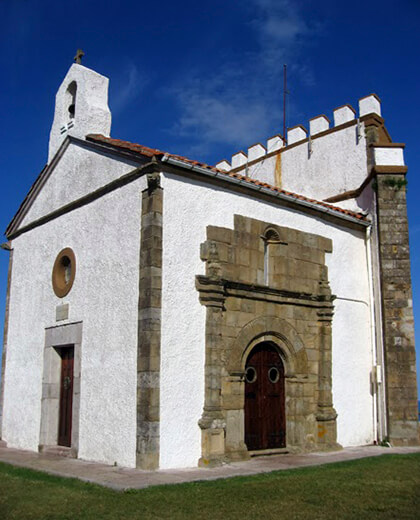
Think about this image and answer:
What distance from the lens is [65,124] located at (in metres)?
12.9

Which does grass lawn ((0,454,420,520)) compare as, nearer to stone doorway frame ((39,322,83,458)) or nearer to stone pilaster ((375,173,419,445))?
stone doorway frame ((39,322,83,458))

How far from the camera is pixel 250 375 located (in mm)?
10664

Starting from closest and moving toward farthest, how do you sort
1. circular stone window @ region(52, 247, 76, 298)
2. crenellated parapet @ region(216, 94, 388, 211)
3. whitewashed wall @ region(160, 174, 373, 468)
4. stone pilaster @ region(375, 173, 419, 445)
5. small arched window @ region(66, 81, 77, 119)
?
whitewashed wall @ region(160, 174, 373, 468)
circular stone window @ region(52, 247, 76, 298)
stone pilaster @ region(375, 173, 419, 445)
small arched window @ region(66, 81, 77, 119)
crenellated parapet @ region(216, 94, 388, 211)

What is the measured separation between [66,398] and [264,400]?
388cm

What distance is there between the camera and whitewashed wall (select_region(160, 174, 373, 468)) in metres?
9.08

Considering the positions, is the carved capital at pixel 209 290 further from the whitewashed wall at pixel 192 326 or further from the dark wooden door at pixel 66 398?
the dark wooden door at pixel 66 398

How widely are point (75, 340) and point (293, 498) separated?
551 cm

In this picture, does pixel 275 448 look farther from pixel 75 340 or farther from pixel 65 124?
pixel 65 124

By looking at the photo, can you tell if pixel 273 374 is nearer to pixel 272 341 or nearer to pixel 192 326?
pixel 272 341

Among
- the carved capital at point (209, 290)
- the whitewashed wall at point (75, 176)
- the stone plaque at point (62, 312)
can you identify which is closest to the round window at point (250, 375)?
the carved capital at point (209, 290)

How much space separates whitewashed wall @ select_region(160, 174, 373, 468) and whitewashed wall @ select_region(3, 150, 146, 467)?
1.79 ft

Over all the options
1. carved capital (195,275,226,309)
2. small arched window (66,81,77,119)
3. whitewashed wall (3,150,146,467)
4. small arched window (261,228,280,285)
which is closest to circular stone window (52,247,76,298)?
whitewashed wall (3,150,146,467)

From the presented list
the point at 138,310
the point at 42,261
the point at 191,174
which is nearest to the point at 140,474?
the point at 138,310

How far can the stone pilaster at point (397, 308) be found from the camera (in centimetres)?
1204
